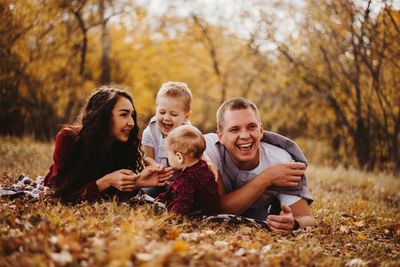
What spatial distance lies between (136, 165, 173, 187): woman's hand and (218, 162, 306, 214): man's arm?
27.1 inches

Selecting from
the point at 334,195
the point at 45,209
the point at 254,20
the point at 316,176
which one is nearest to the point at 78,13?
the point at 254,20

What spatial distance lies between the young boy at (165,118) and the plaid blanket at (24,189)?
1.25m

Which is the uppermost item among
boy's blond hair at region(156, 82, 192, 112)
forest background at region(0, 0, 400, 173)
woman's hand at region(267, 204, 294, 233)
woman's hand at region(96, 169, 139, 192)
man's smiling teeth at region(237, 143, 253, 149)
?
forest background at region(0, 0, 400, 173)

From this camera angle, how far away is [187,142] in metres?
4.05

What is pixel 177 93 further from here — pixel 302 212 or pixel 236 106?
pixel 302 212

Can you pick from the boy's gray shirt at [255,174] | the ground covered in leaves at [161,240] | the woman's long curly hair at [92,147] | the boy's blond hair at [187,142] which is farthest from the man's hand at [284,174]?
the woman's long curly hair at [92,147]

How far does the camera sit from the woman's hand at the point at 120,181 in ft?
14.3

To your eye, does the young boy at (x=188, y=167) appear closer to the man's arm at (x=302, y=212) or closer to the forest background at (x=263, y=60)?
the man's arm at (x=302, y=212)

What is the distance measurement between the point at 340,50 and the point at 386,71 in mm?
1248

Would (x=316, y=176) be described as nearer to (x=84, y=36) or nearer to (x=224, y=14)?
(x=84, y=36)

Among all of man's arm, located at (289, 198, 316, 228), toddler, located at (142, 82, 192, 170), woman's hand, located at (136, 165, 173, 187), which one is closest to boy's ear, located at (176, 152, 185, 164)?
woman's hand, located at (136, 165, 173, 187)

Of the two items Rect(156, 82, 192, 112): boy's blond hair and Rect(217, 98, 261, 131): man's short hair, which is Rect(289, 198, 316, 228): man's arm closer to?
Rect(217, 98, 261, 131): man's short hair

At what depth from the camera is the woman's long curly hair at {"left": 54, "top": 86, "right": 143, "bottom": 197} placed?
4.61m

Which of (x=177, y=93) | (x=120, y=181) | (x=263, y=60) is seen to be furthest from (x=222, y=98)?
(x=120, y=181)
